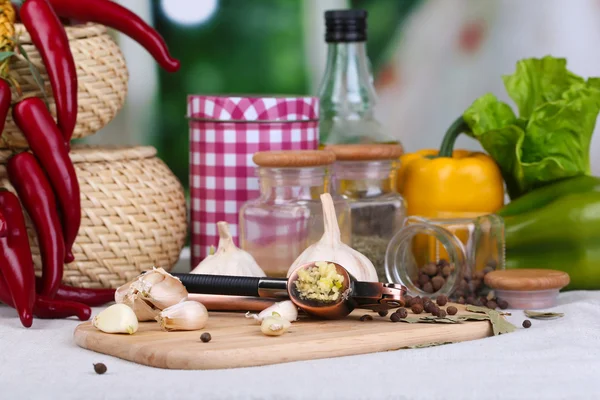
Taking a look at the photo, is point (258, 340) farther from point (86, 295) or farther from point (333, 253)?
point (86, 295)

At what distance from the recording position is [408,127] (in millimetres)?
1897

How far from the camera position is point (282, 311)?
1143 mm

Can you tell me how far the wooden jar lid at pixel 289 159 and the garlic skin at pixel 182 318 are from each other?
12.3 inches

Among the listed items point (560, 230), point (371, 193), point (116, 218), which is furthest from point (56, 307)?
point (560, 230)

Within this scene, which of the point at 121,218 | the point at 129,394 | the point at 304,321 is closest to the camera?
the point at 129,394

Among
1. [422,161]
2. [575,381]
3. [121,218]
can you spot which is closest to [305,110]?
[422,161]

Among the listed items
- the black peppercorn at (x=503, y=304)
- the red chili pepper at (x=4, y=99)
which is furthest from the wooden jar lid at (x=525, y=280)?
the red chili pepper at (x=4, y=99)

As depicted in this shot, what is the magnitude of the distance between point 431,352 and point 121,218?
56cm

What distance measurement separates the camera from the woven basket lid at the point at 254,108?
1.49 m

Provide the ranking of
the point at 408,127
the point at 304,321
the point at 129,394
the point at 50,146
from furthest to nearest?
the point at 408,127 → the point at 50,146 → the point at 304,321 → the point at 129,394

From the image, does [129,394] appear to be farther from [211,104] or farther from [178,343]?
[211,104]

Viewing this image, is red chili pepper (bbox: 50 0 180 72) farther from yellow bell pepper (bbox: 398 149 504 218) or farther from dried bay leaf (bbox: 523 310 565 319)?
dried bay leaf (bbox: 523 310 565 319)

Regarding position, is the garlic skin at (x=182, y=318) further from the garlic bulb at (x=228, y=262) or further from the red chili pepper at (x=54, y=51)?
the red chili pepper at (x=54, y=51)

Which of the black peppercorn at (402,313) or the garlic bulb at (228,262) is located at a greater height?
the garlic bulb at (228,262)
